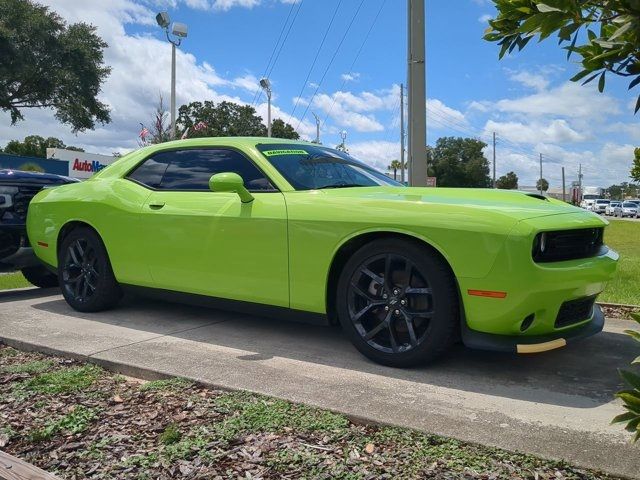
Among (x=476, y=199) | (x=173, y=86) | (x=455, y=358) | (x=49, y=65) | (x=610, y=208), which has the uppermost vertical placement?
(x=49, y=65)

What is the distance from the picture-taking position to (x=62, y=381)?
3336 millimetres

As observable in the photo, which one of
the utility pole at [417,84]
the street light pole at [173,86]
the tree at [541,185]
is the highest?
the street light pole at [173,86]

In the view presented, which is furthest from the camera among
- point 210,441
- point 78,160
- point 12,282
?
point 78,160

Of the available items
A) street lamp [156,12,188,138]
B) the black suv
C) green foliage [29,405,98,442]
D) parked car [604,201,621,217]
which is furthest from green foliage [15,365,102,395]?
parked car [604,201,621,217]

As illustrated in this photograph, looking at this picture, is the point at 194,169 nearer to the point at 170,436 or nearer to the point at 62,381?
the point at 62,381

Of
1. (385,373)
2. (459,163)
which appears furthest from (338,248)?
(459,163)

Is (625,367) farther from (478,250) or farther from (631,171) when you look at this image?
(631,171)

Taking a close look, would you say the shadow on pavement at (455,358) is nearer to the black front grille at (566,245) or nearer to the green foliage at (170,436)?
the black front grille at (566,245)

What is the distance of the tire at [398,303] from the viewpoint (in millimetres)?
A: 3260

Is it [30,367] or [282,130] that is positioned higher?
[282,130]

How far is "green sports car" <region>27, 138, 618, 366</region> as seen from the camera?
3.13 m

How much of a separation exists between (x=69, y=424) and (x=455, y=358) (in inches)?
92.4

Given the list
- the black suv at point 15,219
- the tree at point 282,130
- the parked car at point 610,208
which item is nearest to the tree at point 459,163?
the parked car at point 610,208

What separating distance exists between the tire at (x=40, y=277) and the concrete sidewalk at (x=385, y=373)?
1.59 m
